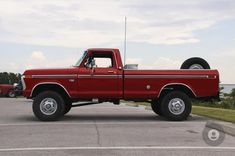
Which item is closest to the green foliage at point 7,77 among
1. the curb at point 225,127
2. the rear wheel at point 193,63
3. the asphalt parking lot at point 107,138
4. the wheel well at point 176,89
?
the rear wheel at point 193,63

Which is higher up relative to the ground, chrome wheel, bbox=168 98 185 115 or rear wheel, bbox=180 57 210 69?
rear wheel, bbox=180 57 210 69

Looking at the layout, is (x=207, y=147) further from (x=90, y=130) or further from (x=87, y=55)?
(x=87, y=55)

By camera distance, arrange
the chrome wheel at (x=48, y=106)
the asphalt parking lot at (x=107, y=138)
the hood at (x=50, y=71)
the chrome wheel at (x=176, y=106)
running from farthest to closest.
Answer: the chrome wheel at (x=176, y=106)
the chrome wheel at (x=48, y=106)
the hood at (x=50, y=71)
the asphalt parking lot at (x=107, y=138)

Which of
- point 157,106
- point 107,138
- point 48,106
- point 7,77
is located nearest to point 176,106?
point 157,106

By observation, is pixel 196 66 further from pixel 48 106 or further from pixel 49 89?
pixel 48 106

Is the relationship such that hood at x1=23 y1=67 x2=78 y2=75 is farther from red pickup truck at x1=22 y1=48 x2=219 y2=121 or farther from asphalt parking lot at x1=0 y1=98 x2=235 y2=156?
asphalt parking lot at x1=0 y1=98 x2=235 y2=156

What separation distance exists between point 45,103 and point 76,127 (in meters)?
2.36

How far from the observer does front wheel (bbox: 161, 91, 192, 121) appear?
1570 centimetres

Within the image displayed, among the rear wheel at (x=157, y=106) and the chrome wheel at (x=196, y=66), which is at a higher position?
the chrome wheel at (x=196, y=66)

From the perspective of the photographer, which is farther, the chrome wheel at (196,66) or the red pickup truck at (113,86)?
the chrome wheel at (196,66)

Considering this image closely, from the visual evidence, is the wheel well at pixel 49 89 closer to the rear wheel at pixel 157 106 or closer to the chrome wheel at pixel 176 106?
the rear wheel at pixel 157 106

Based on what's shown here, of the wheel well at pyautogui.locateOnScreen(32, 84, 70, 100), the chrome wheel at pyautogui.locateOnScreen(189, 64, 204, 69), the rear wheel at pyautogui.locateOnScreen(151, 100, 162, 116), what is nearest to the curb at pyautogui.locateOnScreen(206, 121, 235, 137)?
the rear wheel at pyautogui.locateOnScreen(151, 100, 162, 116)

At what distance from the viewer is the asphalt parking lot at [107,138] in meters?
9.58

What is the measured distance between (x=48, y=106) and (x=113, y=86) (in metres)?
2.01
